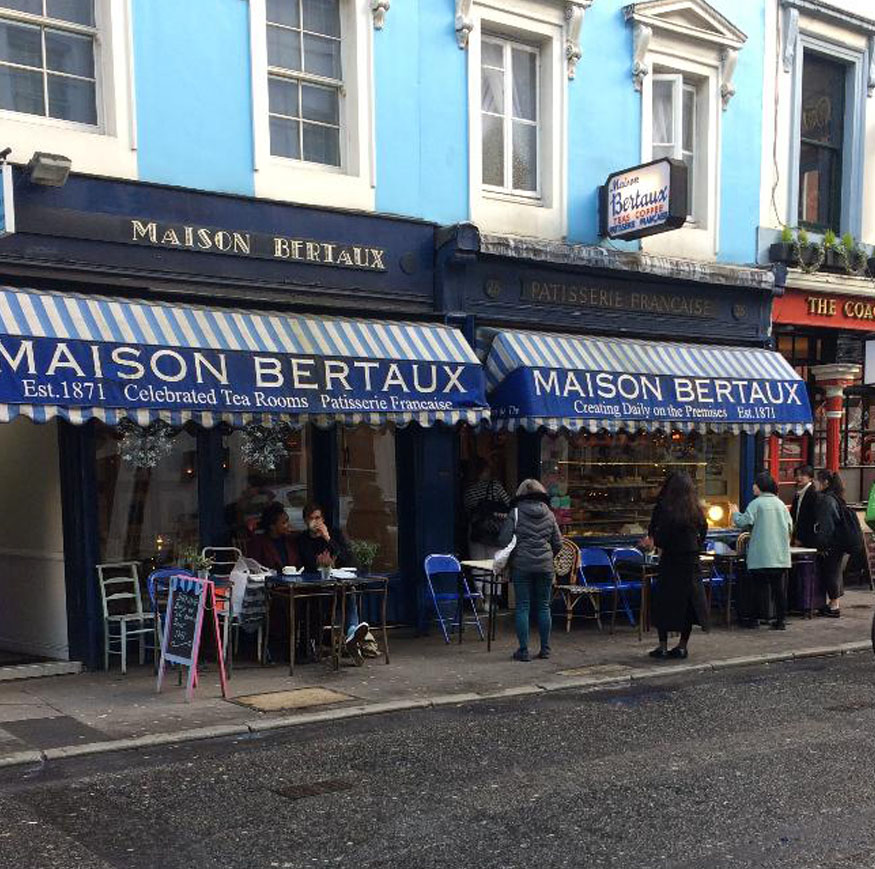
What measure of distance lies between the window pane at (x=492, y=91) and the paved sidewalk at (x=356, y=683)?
5.96 metres

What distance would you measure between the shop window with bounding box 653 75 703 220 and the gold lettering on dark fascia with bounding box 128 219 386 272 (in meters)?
4.63

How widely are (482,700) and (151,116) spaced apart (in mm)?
5909

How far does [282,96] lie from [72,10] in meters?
2.08

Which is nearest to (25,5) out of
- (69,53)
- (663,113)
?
(69,53)

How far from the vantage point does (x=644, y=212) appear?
11.3 m

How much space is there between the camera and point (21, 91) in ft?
28.3

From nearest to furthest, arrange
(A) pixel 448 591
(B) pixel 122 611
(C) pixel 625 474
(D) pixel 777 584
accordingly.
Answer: (B) pixel 122 611, (A) pixel 448 591, (D) pixel 777 584, (C) pixel 625 474

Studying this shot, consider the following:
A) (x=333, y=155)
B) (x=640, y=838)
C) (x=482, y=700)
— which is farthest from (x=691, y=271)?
(x=640, y=838)

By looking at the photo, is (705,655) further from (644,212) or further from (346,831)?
(346,831)

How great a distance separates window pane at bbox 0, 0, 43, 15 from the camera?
8570mm

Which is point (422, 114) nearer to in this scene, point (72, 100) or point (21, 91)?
point (72, 100)

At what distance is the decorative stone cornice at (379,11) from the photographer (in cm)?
1013

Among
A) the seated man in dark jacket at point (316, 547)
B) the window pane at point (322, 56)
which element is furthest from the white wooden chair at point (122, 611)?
the window pane at point (322, 56)

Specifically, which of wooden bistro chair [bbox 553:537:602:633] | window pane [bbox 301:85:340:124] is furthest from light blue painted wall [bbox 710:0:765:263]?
window pane [bbox 301:85:340:124]
